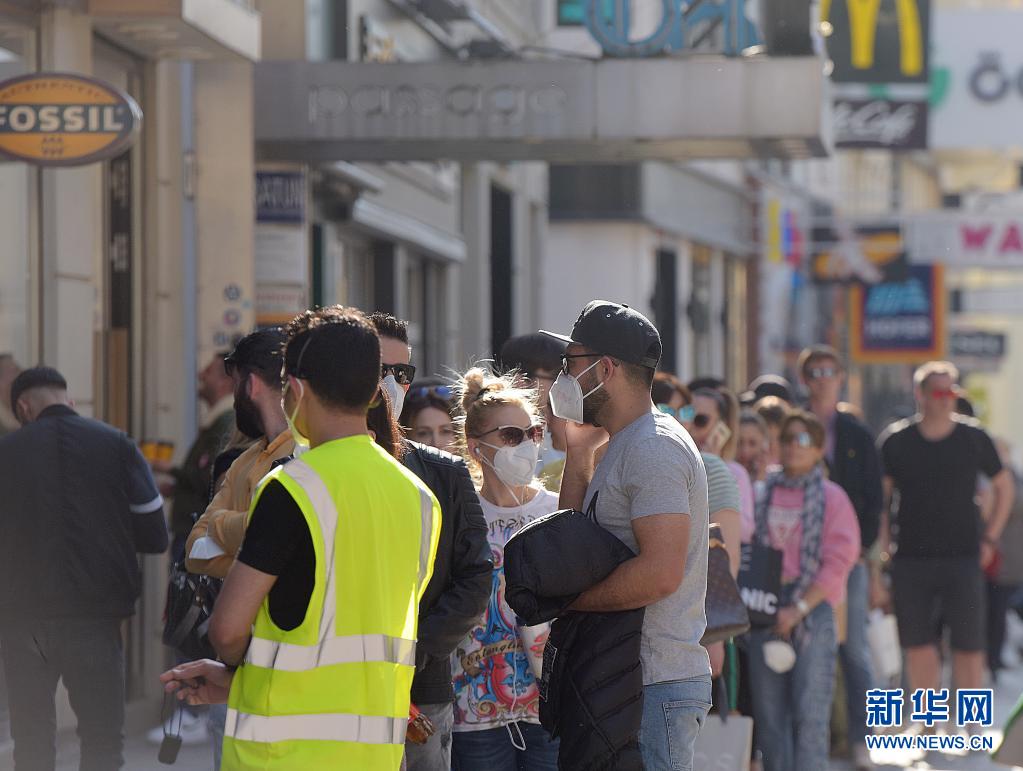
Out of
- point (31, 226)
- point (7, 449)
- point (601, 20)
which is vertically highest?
point (601, 20)

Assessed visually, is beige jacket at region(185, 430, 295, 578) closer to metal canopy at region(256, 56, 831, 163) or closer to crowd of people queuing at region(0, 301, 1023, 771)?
crowd of people queuing at region(0, 301, 1023, 771)

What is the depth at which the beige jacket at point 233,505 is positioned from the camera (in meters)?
5.33

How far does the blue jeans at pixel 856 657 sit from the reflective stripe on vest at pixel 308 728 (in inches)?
245

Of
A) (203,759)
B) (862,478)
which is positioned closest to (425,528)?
(203,759)

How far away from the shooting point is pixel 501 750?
6008 mm

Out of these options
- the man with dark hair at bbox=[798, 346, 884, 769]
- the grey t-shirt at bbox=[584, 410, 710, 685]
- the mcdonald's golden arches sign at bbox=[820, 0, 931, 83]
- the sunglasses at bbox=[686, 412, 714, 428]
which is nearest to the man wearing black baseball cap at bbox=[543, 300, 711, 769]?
the grey t-shirt at bbox=[584, 410, 710, 685]

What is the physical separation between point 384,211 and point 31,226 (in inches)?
265

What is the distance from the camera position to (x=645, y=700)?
516 cm

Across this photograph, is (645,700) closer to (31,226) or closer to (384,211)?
(31,226)

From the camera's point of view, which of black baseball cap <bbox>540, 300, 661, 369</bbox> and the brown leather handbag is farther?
the brown leather handbag

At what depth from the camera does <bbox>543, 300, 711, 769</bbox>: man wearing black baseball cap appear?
503 centimetres

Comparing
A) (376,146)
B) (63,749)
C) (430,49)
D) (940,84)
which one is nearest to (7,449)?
(63,749)

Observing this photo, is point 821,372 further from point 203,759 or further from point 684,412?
point 203,759

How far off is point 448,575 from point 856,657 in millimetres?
5101
